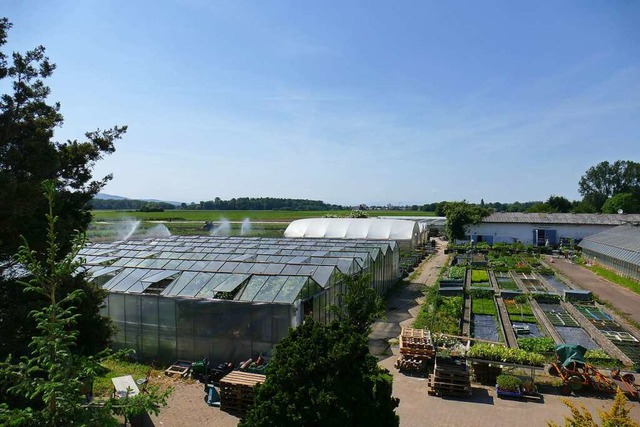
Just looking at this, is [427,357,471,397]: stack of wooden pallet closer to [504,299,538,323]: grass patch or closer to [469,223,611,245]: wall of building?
[504,299,538,323]: grass patch

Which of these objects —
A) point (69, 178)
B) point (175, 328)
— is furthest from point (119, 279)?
point (69, 178)

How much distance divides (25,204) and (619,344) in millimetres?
26217

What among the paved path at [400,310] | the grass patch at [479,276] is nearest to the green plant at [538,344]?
the paved path at [400,310]

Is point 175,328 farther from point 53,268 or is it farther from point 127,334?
point 53,268

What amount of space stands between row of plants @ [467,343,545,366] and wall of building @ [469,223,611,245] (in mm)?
53498

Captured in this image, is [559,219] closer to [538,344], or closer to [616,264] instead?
[616,264]

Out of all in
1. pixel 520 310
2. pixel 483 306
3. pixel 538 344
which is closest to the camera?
pixel 538 344

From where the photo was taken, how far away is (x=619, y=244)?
4322 cm

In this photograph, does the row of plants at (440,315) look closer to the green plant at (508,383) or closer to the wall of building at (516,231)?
the green plant at (508,383)

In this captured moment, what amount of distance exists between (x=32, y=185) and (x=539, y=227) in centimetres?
6999

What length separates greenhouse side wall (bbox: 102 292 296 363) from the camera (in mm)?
17234

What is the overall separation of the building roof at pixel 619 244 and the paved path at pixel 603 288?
2.77 m

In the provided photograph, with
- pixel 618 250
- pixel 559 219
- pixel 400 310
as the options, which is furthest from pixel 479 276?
pixel 559 219

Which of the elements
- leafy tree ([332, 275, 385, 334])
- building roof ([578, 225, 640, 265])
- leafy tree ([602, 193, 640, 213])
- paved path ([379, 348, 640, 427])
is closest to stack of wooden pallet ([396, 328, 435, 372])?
paved path ([379, 348, 640, 427])
